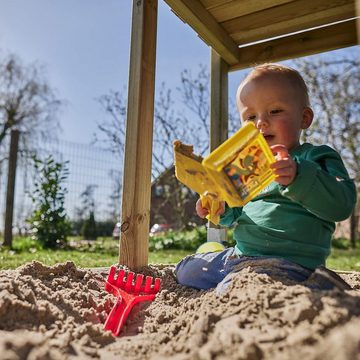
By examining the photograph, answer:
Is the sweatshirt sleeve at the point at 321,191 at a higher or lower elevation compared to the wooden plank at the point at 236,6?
lower

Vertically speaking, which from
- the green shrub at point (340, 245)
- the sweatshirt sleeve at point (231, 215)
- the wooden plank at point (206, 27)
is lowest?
the green shrub at point (340, 245)

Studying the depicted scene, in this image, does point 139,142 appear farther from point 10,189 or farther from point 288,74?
point 10,189

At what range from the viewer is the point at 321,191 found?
1.13 metres

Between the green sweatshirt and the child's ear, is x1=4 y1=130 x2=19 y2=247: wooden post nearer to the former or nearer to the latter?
the green sweatshirt

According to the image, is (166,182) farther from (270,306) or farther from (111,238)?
(270,306)

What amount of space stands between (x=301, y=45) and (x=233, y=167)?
1959 mm

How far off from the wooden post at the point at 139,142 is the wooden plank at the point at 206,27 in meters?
0.24

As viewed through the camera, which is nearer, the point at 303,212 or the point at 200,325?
the point at 200,325

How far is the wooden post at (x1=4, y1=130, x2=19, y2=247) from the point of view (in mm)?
4770

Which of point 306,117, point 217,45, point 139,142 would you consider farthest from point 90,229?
point 306,117

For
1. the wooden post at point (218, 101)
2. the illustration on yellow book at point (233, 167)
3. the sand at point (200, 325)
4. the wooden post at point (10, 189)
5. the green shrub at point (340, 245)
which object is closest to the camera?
the sand at point (200, 325)

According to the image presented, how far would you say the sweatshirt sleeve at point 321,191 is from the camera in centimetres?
112

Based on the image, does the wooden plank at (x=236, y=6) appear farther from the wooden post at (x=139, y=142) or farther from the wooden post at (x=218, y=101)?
the wooden post at (x=139, y=142)

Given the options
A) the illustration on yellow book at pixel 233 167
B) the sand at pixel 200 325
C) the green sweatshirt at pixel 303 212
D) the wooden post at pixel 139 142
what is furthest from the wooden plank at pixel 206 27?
the sand at pixel 200 325
